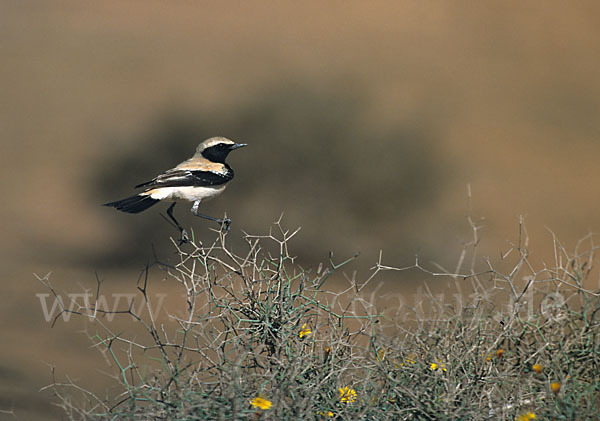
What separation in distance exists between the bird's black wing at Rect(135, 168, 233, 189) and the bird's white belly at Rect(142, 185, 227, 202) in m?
0.02

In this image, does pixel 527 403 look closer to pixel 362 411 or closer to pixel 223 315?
pixel 362 411

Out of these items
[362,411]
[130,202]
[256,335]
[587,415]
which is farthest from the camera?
[130,202]

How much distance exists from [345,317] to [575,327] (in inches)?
38.7

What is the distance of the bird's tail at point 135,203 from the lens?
13.0 feet

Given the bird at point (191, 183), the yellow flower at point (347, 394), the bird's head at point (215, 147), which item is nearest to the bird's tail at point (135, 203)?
the bird at point (191, 183)

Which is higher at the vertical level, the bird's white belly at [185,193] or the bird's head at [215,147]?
the bird's head at [215,147]

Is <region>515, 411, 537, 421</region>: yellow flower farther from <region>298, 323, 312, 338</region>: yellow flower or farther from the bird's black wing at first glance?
the bird's black wing

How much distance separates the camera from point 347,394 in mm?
2904

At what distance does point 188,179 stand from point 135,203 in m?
0.34

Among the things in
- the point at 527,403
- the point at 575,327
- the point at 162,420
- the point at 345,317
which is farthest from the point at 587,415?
the point at 162,420

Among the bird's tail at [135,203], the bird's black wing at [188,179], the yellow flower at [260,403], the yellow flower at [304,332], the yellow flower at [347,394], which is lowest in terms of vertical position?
the yellow flower at [347,394]

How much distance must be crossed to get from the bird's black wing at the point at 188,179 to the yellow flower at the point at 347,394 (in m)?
1.69

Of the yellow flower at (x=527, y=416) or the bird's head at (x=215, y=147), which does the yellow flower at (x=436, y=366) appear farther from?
the bird's head at (x=215, y=147)

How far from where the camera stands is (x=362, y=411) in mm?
2758
